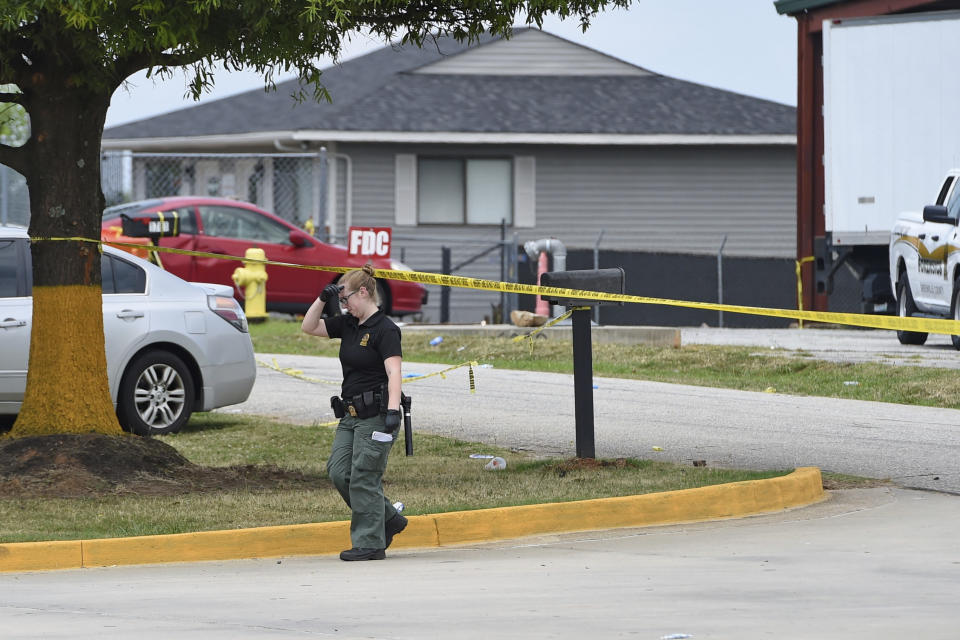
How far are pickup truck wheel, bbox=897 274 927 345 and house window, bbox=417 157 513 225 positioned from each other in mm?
12181

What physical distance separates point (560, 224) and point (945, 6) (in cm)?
967

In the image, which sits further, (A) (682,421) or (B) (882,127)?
(B) (882,127)

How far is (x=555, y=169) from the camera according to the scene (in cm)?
3045

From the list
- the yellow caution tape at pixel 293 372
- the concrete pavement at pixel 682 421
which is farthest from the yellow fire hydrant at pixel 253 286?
the concrete pavement at pixel 682 421

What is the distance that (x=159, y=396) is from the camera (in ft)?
40.7

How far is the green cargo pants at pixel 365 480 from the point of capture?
792cm

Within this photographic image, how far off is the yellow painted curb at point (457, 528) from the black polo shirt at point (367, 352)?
0.81 m

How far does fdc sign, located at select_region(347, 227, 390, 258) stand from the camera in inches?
875

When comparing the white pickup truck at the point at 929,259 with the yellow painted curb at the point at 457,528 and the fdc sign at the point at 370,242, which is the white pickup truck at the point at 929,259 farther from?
the yellow painted curb at the point at 457,528

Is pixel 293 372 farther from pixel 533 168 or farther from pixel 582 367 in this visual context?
pixel 533 168

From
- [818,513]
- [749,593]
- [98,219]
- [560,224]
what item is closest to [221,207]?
[560,224]

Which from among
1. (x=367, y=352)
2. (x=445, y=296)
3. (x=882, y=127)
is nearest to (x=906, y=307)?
(x=882, y=127)

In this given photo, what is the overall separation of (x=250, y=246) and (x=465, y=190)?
339 inches

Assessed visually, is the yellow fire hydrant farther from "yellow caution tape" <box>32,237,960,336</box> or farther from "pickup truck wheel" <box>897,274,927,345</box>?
"yellow caution tape" <box>32,237,960,336</box>
